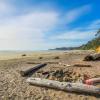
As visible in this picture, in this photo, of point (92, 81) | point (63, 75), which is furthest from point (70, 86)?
point (63, 75)

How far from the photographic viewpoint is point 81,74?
1324 centimetres

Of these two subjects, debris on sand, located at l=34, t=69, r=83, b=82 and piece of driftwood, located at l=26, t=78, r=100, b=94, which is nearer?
piece of driftwood, located at l=26, t=78, r=100, b=94

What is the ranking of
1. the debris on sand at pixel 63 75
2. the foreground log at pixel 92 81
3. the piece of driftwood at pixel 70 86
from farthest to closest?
the debris on sand at pixel 63 75
the foreground log at pixel 92 81
the piece of driftwood at pixel 70 86

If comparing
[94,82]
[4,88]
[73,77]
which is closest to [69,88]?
[94,82]

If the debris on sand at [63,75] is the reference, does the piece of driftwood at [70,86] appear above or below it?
below

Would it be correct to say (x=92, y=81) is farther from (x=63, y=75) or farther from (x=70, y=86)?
(x=63, y=75)

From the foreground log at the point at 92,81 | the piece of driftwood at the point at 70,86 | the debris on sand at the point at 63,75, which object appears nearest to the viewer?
the piece of driftwood at the point at 70,86

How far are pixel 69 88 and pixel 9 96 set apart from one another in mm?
2591

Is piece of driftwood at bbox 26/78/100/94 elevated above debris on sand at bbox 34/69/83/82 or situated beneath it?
situated beneath

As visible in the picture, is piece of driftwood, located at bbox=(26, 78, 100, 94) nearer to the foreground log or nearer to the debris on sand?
the foreground log

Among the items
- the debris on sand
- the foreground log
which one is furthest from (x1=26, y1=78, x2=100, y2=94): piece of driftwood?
the debris on sand

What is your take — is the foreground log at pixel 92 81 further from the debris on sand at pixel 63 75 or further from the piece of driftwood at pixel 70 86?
the debris on sand at pixel 63 75

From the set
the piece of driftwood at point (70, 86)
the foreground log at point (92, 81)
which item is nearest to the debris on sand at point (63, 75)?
the foreground log at point (92, 81)

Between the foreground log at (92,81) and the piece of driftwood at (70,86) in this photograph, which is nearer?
the piece of driftwood at (70,86)
